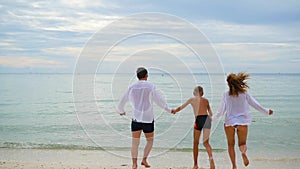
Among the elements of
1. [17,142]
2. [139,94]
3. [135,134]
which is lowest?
[17,142]

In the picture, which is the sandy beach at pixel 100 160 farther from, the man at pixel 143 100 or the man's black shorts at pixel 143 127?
the man at pixel 143 100

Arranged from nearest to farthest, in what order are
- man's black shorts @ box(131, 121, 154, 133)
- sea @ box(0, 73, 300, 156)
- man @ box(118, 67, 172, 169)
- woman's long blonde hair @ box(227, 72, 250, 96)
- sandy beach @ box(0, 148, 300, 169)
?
1. woman's long blonde hair @ box(227, 72, 250, 96)
2. man @ box(118, 67, 172, 169)
3. man's black shorts @ box(131, 121, 154, 133)
4. sandy beach @ box(0, 148, 300, 169)
5. sea @ box(0, 73, 300, 156)

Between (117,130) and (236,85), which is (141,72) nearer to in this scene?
(236,85)

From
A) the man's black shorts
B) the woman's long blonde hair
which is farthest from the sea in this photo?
the man's black shorts

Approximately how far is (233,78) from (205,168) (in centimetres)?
325

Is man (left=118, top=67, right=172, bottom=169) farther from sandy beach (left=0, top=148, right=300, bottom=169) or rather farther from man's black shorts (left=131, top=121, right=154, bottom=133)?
sandy beach (left=0, top=148, right=300, bottom=169)

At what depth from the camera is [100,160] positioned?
33.7 feet

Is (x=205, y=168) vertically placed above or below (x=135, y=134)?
below

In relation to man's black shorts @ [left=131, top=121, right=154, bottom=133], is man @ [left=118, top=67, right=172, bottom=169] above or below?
above

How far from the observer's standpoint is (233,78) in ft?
20.9

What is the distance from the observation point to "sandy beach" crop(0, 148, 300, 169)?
29.9 feet

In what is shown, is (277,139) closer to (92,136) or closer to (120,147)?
(120,147)

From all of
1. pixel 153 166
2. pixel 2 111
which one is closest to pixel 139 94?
pixel 153 166

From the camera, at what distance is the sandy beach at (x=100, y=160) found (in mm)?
9125
